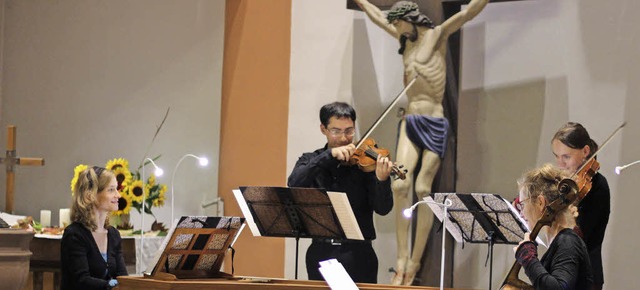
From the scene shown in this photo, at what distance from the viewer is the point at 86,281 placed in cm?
505

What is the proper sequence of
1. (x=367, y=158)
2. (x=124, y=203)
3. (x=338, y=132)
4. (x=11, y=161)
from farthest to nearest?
1. (x=124, y=203)
2. (x=11, y=161)
3. (x=338, y=132)
4. (x=367, y=158)

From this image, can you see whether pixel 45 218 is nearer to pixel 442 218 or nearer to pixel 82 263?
pixel 82 263

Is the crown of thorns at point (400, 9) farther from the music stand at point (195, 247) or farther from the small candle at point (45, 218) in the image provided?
the small candle at point (45, 218)

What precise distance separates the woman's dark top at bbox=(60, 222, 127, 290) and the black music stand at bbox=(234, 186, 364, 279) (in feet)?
2.44

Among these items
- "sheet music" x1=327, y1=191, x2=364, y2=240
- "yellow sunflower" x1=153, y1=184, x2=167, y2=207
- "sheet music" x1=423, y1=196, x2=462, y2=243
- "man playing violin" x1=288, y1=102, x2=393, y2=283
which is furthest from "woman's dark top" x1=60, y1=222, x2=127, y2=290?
"yellow sunflower" x1=153, y1=184, x2=167, y2=207

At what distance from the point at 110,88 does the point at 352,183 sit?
149 inches

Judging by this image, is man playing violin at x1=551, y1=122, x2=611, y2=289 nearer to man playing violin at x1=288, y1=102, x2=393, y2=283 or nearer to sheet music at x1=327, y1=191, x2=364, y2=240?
man playing violin at x1=288, y1=102, x2=393, y2=283

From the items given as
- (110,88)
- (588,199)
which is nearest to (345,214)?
(588,199)

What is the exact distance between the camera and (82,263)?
509 cm

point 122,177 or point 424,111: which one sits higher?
point 424,111

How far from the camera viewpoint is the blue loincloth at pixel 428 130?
7.12 m

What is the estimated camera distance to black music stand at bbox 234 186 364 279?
4961mm

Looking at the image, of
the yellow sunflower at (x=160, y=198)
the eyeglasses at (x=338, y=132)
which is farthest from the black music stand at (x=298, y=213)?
the yellow sunflower at (x=160, y=198)

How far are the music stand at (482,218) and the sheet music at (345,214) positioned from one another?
0.38 metres
